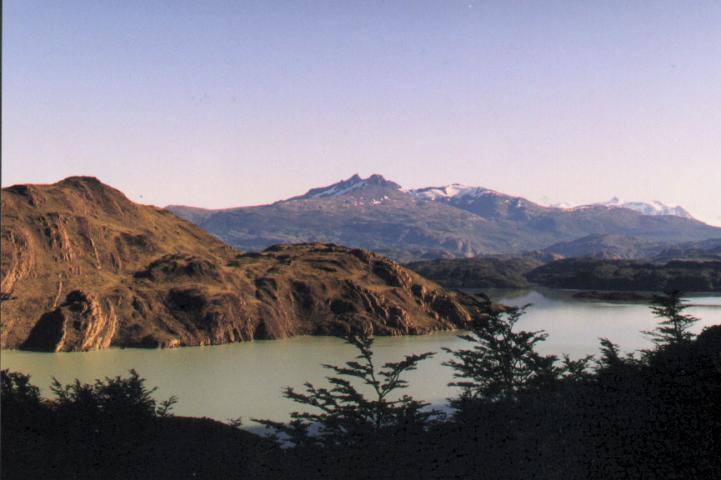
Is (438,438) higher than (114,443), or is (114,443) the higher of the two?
(438,438)

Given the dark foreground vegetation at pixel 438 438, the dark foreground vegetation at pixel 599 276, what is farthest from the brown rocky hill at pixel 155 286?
the dark foreground vegetation at pixel 599 276

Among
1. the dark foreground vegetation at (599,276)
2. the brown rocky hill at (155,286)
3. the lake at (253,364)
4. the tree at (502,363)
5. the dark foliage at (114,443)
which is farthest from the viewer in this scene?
the dark foreground vegetation at (599,276)

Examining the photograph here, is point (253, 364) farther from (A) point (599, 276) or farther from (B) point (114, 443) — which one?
(A) point (599, 276)

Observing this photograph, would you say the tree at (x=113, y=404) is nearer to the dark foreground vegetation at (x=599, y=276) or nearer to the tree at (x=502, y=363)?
the tree at (x=502, y=363)

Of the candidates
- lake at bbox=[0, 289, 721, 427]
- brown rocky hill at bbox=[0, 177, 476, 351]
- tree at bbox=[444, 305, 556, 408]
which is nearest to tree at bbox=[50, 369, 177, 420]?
lake at bbox=[0, 289, 721, 427]

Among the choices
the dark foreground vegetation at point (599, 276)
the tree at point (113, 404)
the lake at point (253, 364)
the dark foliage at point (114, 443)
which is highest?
the dark foreground vegetation at point (599, 276)

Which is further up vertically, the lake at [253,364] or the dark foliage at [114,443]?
the dark foliage at [114,443]

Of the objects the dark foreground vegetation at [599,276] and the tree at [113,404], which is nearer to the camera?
the tree at [113,404]

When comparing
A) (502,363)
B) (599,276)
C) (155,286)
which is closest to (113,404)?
(502,363)
